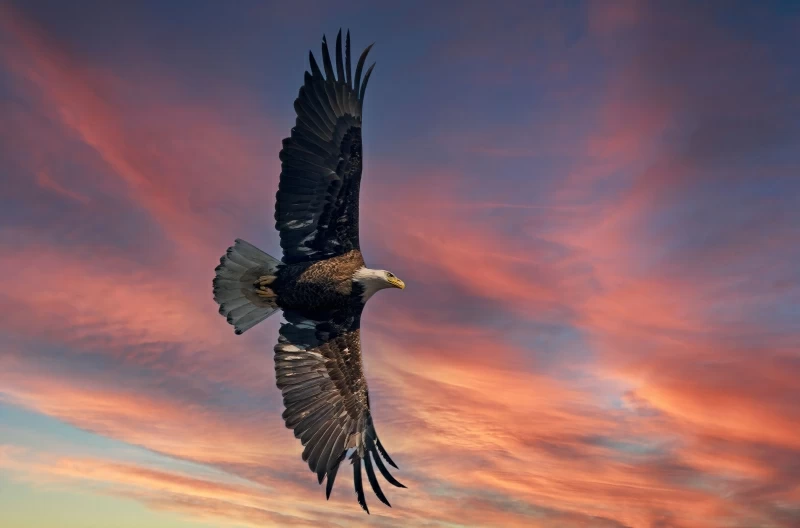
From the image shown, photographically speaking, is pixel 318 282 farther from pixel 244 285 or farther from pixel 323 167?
pixel 323 167

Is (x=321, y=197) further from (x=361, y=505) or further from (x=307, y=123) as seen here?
(x=361, y=505)

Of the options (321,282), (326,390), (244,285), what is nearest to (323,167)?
(321,282)

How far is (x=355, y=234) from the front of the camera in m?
10.9

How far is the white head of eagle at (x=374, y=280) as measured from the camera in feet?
35.7

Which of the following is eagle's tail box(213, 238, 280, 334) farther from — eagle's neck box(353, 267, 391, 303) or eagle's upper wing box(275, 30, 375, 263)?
eagle's neck box(353, 267, 391, 303)

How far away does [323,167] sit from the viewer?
10.5m

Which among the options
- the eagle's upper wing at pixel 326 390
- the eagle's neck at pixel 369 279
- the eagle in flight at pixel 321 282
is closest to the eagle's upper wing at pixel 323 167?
the eagle in flight at pixel 321 282

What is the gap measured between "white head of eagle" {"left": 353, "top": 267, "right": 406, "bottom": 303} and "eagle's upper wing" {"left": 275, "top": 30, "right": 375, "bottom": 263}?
48cm

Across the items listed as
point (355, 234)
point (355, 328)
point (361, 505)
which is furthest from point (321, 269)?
point (361, 505)

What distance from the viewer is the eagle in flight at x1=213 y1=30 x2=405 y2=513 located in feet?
34.2

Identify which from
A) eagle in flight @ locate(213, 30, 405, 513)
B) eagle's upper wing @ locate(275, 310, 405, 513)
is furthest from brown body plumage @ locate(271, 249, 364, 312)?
eagle's upper wing @ locate(275, 310, 405, 513)

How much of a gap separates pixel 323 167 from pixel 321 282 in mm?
1835

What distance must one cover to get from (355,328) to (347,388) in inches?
43.6

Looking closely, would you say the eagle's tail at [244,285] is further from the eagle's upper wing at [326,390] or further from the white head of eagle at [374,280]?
the white head of eagle at [374,280]
